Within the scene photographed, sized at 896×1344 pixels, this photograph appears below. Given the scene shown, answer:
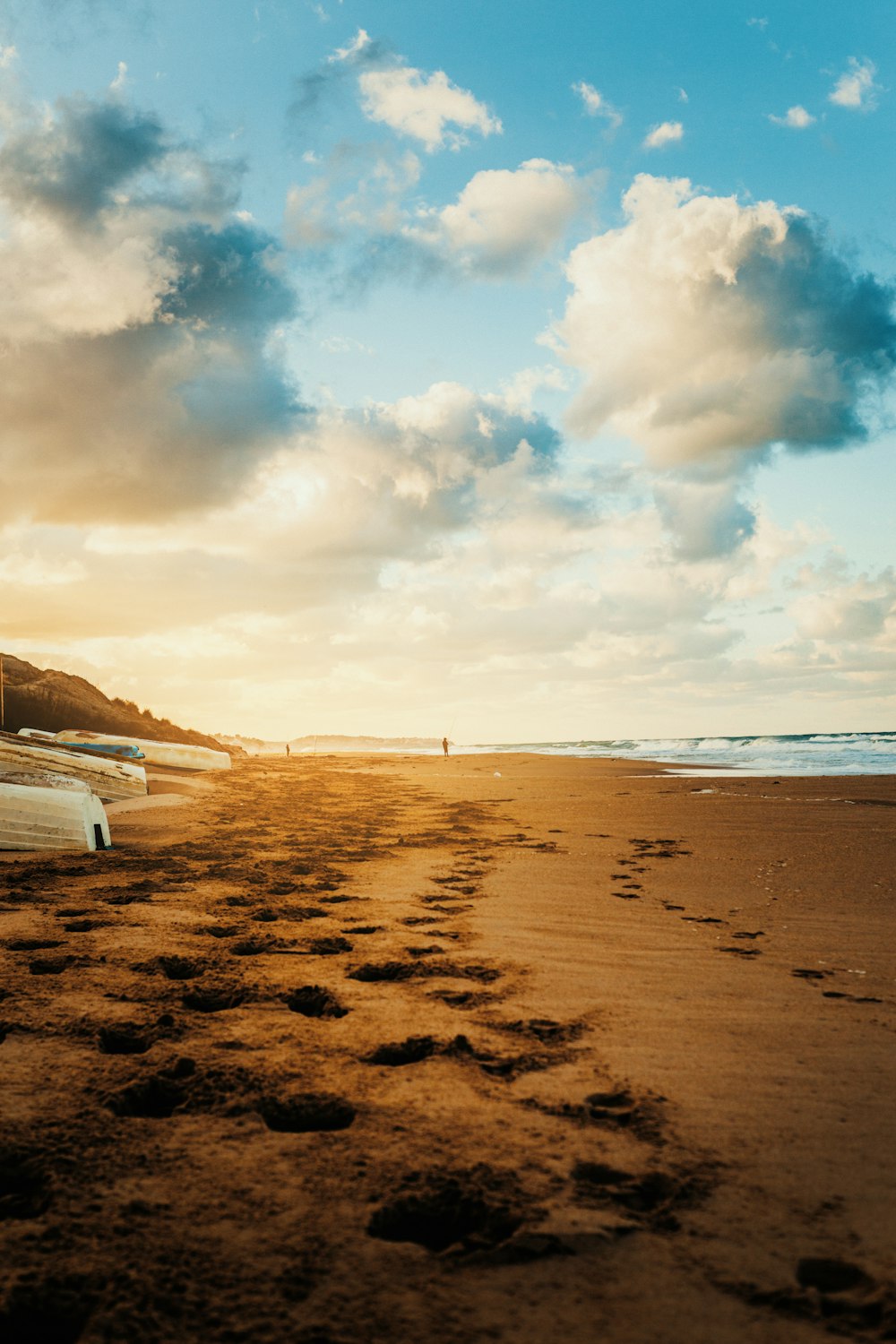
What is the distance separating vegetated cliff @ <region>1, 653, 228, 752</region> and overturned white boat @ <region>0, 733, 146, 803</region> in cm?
2221

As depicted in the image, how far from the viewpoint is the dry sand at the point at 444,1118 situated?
161 cm

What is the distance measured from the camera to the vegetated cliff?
32938 millimetres

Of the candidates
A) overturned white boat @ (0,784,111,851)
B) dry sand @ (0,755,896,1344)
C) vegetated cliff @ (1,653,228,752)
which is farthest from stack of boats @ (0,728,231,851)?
vegetated cliff @ (1,653,228,752)

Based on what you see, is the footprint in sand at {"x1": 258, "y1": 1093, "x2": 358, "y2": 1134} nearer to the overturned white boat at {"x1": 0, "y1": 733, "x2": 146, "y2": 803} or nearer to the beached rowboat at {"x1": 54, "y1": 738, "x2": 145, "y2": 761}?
the overturned white boat at {"x1": 0, "y1": 733, "x2": 146, "y2": 803}

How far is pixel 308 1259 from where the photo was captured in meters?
1.72

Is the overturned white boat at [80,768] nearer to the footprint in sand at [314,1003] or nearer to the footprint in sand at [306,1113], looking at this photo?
the footprint in sand at [314,1003]

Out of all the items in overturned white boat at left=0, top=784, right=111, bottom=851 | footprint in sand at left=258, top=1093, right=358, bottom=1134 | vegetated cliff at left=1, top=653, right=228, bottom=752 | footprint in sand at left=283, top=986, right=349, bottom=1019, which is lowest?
footprint in sand at left=283, top=986, right=349, bottom=1019

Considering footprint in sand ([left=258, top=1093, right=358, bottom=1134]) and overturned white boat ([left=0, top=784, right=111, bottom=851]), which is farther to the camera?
overturned white boat ([left=0, top=784, right=111, bottom=851])

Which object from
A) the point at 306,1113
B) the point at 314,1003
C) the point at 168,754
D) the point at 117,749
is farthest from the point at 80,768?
the point at 168,754

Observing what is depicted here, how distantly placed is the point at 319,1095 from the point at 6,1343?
1140 mm

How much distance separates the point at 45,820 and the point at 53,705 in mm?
29512

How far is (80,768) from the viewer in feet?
40.9

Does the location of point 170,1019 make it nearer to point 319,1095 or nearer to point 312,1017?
point 312,1017

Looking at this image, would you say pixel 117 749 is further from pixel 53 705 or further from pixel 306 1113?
pixel 306 1113
